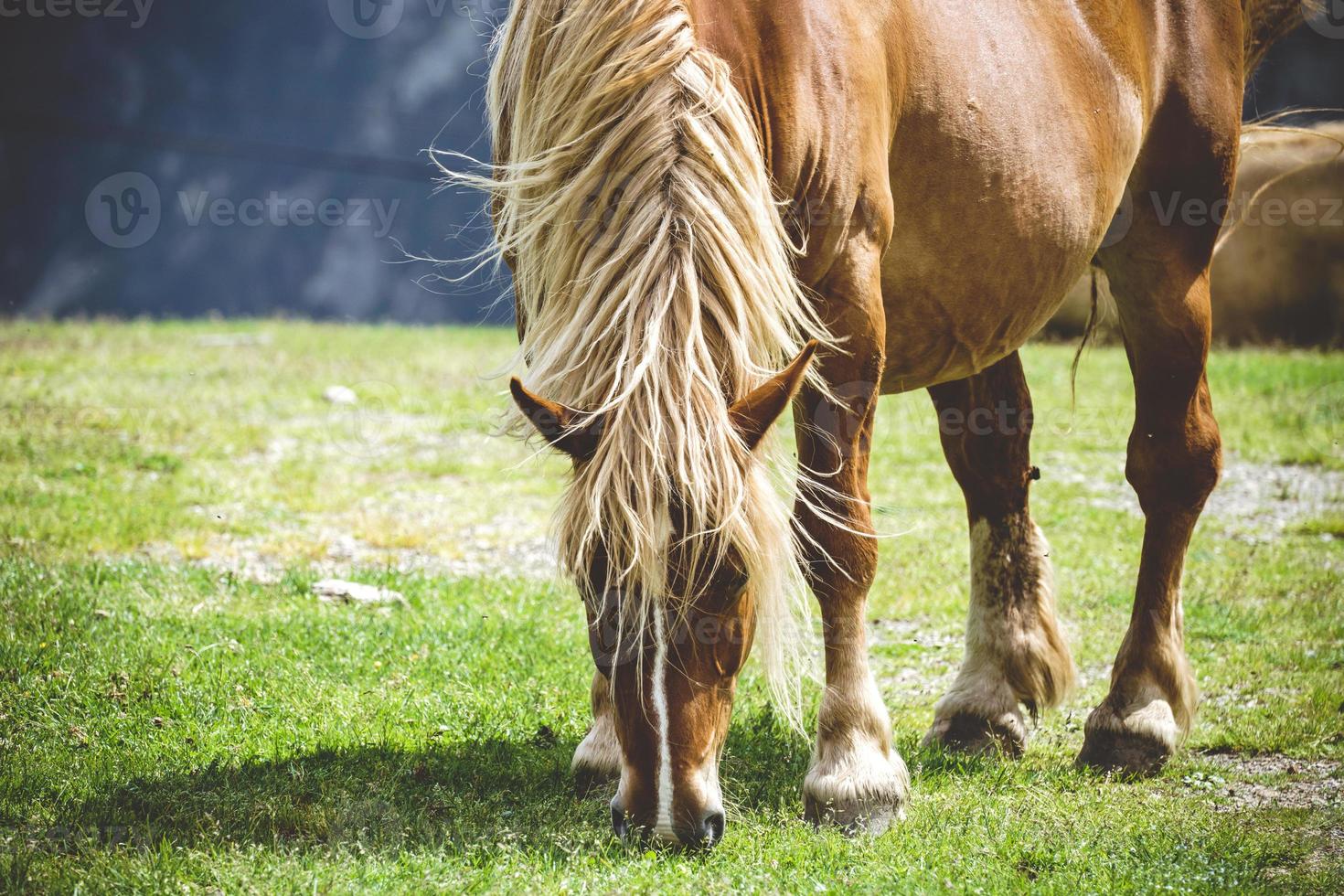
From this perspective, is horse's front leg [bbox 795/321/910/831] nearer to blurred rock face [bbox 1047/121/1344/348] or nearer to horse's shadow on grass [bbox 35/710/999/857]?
horse's shadow on grass [bbox 35/710/999/857]

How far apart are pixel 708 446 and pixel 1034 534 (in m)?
2.15

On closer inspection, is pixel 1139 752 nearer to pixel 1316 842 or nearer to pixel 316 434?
pixel 1316 842

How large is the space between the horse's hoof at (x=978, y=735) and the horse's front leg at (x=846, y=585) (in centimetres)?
87

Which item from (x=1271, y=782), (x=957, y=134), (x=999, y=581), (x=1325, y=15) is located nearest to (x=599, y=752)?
(x=999, y=581)

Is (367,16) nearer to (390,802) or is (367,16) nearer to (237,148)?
(237,148)

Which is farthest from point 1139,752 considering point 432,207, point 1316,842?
point 432,207

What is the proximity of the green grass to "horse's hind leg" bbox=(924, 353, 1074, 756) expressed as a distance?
0.17m

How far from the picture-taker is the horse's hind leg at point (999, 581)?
4031mm

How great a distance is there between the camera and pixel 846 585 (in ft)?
10.2

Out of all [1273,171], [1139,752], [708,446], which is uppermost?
[1273,171]

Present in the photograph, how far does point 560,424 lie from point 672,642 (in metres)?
0.51

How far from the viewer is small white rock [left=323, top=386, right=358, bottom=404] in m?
9.14

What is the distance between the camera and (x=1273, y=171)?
34.5 ft
